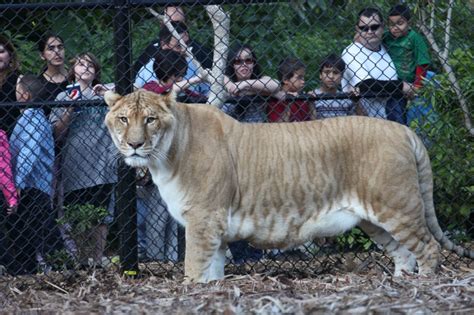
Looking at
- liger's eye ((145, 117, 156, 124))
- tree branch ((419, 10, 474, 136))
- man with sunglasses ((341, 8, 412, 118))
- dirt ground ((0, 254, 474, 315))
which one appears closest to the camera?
dirt ground ((0, 254, 474, 315))

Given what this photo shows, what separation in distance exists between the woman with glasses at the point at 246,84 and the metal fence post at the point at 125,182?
2.37 ft

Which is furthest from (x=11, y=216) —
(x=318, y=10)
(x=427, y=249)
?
(x=318, y=10)

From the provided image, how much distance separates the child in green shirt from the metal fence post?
2.01 m

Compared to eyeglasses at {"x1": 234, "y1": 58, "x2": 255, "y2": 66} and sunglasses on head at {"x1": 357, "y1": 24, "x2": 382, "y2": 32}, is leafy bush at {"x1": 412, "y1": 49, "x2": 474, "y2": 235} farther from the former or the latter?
eyeglasses at {"x1": 234, "y1": 58, "x2": 255, "y2": 66}

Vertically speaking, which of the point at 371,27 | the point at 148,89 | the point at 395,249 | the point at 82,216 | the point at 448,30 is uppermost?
the point at 148,89

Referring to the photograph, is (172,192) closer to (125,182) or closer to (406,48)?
(125,182)

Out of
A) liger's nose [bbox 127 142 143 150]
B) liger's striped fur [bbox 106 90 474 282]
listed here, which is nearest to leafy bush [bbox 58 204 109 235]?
liger's striped fur [bbox 106 90 474 282]

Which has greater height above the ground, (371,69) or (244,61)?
(244,61)

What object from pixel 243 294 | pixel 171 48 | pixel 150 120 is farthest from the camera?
pixel 171 48

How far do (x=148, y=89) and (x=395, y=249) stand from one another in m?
2.08

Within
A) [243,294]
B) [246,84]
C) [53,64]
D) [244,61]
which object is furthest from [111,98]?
[243,294]

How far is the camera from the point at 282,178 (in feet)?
22.6

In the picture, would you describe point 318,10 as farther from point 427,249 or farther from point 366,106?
point 427,249

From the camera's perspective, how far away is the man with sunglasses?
738cm
